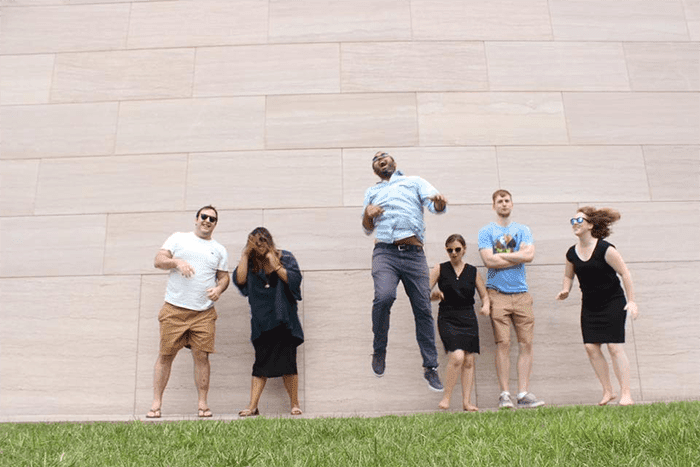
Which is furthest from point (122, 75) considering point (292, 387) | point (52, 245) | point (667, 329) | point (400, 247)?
point (667, 329)

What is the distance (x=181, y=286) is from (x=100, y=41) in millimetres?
4108

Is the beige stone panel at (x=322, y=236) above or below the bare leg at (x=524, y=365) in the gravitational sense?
above

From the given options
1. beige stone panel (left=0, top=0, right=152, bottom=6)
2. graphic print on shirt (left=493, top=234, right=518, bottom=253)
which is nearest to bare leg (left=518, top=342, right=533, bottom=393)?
graphic print on shirt (left=493, top=234, right=518, bottom=253)

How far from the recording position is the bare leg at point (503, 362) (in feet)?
20.1

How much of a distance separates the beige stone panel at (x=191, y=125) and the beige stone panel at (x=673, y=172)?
16.5ft

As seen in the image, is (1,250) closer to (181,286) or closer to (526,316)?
(181,286)

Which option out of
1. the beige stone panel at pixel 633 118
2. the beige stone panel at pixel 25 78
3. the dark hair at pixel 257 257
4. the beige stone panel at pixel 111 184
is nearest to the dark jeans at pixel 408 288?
the dark hair at pixel 257 257

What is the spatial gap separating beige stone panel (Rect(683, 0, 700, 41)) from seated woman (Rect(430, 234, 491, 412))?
502cm

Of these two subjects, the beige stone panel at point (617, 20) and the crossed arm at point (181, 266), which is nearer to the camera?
the crossed arm at point (181, 266)

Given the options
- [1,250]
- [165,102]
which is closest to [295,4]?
[165,102]

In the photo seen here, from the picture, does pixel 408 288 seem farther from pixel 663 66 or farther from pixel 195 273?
pixel 663 66

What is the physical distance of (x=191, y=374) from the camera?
6.57m

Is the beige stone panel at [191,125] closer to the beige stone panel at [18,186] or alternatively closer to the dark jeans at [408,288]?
the beige stone panel at [18,186]

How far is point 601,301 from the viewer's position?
583 cm
